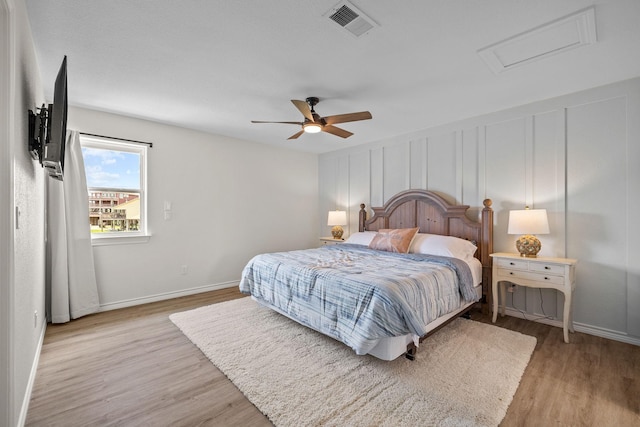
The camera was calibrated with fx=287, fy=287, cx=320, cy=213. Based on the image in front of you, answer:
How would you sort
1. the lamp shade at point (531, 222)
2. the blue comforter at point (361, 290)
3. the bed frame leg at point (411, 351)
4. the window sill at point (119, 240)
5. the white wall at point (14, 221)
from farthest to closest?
the window sill at point (119, 240)
the lamp shade at point (531, 222)
the bed frame leg at point (411, 351)
the blue comforter at point (361, 290)
the white wall at point (14, 221)

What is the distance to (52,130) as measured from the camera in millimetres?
1798

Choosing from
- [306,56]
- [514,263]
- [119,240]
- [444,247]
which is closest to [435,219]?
[444,247]

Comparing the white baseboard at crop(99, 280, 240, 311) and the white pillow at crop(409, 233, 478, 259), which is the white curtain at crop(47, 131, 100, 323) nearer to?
the white baseboard at crop(99, 280, 240, 311)

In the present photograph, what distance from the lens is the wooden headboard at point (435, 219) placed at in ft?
11.6

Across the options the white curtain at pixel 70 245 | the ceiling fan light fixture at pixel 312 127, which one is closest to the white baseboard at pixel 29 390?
the white curtain at pixel 70 245

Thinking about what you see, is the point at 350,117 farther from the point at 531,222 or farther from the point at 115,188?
the point at 115,188

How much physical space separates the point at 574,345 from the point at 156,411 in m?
3.52

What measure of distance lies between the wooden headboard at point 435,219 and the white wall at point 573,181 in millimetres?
172

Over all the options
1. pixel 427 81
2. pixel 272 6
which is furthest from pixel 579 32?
pixel 272 6

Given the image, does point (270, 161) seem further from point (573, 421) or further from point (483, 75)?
point (573, 421)

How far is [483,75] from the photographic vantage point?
2.66 metres

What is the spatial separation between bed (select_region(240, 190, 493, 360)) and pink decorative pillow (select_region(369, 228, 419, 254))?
0.04 ft

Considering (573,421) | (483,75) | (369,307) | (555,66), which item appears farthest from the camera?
(483,75)

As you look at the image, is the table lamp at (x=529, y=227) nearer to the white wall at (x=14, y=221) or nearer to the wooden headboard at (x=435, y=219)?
the wooden headboard at (x=435, y=219)
